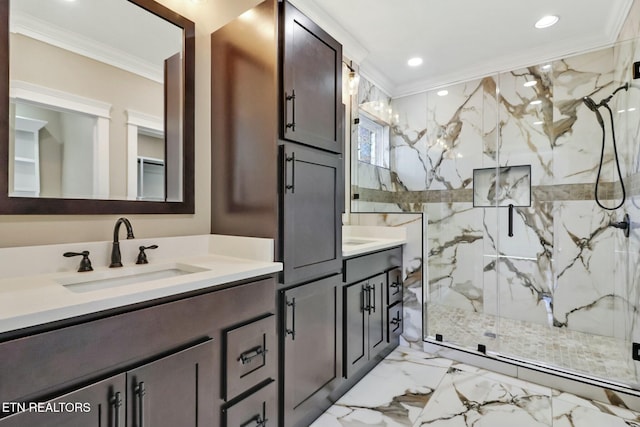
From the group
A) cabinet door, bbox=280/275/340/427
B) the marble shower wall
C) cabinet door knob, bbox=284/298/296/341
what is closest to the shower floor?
the marble shower wall

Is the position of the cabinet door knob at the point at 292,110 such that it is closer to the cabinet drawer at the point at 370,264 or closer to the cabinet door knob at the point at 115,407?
the cabinet drawer at the point at 370,264

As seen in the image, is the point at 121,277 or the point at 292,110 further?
the point at 292,110

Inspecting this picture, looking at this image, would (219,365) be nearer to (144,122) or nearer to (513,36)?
(144,122)

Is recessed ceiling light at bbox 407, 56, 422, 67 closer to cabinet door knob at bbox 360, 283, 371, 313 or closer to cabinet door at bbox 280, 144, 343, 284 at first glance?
cabinet door at bbox 280, 144, 343, 284

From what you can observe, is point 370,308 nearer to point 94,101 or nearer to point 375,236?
point 375,236

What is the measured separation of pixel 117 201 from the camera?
1.43 meters

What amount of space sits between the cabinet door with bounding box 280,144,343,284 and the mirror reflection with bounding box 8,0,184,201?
64cm

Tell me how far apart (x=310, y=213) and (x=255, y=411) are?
91 centimetres

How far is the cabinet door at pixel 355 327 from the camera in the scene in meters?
1.88

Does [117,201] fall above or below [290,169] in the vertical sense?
below

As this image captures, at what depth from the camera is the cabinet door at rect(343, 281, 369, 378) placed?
6.17 ft

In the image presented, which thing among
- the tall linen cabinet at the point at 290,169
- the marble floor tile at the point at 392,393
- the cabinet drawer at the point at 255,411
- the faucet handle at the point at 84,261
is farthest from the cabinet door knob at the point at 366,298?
the faucet handle at the point at 84,261

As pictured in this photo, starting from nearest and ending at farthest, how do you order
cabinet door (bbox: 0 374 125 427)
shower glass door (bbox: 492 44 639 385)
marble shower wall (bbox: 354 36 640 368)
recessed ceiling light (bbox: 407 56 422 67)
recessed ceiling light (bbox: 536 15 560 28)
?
1. cabinet door (bbox: 0 374 125 427)
2. recessed ceiling light (bbox: 536 15 560 28)
3. shower glass door (bbox: 492 44 639 385)
4. marble shower wall (bbox: 354 36 640 368)
5. recessed ceiling light (bbox: 407 56 422 67)

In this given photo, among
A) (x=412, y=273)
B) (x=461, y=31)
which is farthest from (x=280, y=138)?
(x=461, y=31)
